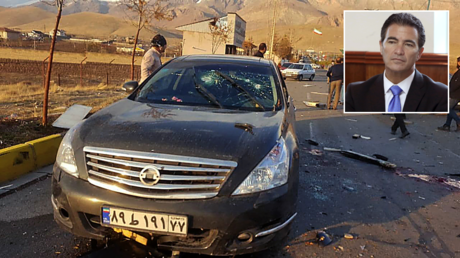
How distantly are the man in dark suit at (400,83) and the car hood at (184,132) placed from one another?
6.07 ft

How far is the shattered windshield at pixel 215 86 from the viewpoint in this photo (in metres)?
3.79

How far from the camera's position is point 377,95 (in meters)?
4.67

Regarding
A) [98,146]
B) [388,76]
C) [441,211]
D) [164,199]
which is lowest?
[441,211]

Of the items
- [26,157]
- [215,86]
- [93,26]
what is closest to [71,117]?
[26,157]

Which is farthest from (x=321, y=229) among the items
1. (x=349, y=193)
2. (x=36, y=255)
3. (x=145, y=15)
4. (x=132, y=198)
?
(x=145, y=15)

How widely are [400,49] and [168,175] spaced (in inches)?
127

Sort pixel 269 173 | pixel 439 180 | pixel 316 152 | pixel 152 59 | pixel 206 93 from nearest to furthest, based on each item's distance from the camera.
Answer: pixel 269 173 < pixel 206 93 < pixel 439 180 < pixel 152 59 < pixel 316 152

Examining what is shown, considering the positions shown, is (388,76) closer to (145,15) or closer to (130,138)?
(130,138)

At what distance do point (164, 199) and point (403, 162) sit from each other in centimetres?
527

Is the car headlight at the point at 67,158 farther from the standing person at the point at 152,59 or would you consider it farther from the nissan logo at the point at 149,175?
the standing person at the point at 152,59

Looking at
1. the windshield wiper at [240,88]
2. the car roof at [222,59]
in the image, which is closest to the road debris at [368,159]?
the car roof at [222,59]

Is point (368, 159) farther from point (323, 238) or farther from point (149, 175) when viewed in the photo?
point (149, 175)

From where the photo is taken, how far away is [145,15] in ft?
45.2

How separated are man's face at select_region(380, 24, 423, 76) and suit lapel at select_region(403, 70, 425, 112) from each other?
238 millimetres
